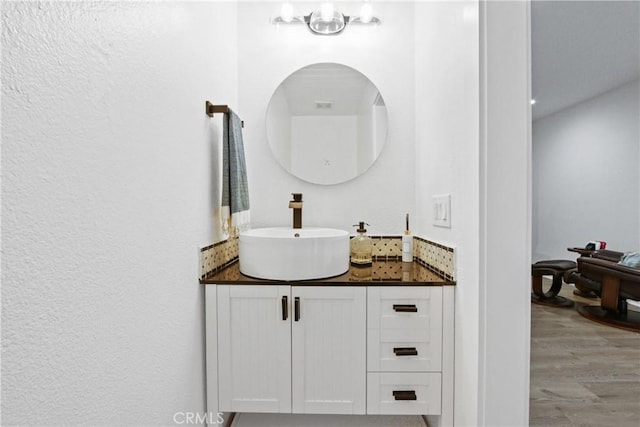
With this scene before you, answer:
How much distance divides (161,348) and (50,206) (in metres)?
0.57

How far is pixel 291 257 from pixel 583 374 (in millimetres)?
1987

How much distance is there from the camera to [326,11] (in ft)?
5.41

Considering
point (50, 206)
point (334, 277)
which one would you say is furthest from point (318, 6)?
point (50, 206)

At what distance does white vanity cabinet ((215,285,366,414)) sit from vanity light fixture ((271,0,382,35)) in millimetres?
1299

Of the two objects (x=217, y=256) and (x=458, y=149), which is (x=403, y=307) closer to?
(x=458, y=149)

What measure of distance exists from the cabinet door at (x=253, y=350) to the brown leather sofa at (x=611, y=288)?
2779 mm

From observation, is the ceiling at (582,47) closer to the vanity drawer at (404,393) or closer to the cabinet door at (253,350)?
the vanity drawer at (404,393)

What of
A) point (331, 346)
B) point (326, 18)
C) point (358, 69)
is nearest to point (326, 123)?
point (358, 69)

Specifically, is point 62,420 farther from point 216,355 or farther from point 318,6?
point 318,6

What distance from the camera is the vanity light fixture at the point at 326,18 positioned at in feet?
5.43

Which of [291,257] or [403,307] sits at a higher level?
[291,257]

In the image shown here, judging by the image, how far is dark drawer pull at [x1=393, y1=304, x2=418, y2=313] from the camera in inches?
50.0

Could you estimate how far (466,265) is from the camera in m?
1.16

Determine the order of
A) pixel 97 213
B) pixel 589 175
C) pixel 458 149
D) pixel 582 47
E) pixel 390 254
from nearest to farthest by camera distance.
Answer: pixel 97 213 → pixel 458 149 → pixel 390 254 → pixel 582 47 → pixel 589 175
